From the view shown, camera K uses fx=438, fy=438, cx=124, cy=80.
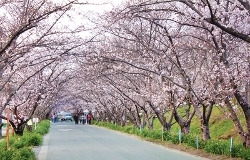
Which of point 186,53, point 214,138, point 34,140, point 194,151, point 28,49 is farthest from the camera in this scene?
point 214,138

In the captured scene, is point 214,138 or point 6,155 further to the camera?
point 214,138

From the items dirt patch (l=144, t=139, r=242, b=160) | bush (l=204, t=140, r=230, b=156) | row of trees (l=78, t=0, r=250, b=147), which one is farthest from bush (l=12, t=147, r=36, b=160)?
bush (l=204, t=140, r=230, b=156)

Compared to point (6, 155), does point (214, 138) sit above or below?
above

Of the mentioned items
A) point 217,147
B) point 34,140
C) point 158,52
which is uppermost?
point 158,52

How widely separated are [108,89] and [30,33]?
1073 inches

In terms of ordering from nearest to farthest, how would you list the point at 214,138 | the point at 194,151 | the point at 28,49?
the point at 28,49
the point at 194,151
the point at 214,138

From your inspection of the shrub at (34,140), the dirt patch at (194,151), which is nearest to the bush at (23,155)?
the dirt patch at (194,151)

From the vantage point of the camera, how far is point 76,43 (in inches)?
616

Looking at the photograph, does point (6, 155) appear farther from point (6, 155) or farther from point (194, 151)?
point (194, 151)

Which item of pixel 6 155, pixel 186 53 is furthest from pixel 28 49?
pixel 186 53

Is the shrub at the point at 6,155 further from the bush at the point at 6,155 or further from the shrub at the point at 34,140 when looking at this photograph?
the shrub at the point at 34,140

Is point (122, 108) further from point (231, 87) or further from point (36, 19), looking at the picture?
point (36, 19)

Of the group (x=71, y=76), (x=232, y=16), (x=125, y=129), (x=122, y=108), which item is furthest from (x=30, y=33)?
(x=122, y=108)

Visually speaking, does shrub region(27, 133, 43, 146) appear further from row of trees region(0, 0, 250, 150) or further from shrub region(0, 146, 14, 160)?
shrub region(0, 146, 14, 160)
